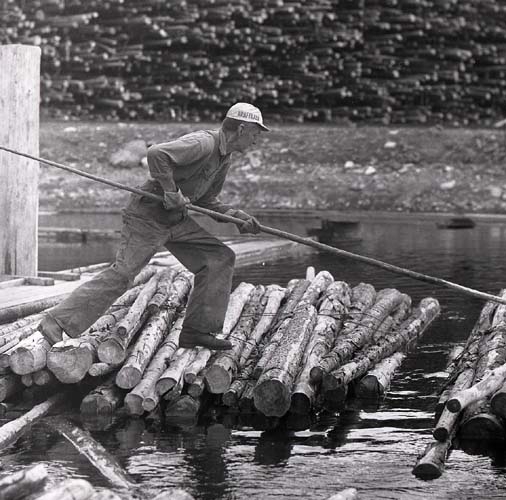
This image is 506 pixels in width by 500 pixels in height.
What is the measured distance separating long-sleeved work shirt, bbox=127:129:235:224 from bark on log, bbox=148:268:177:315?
77cm

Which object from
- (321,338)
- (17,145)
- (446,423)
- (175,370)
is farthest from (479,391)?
(17,145)

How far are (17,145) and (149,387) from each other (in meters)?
3.77

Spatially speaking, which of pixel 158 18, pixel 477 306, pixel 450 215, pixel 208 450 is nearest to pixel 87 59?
pixel 158 18

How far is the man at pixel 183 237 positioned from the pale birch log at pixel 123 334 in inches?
8.2

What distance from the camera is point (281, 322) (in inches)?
319

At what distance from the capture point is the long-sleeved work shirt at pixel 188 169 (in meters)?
7.16

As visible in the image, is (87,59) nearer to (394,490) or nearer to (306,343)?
(306,343)

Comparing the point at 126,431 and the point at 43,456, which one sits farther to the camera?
the point at 126,431

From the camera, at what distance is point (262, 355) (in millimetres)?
7383

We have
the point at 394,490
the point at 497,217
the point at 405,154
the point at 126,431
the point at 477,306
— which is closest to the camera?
the point at 394,490

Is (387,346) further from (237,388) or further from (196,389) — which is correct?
(196,389)

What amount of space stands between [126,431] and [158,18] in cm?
1574

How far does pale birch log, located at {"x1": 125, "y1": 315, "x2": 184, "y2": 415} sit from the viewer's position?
22.0 ft

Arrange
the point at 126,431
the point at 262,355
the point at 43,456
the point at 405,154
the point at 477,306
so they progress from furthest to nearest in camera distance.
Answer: the point at 405,154 < the point at 477,306 < the point at 262,355 < the point at 126,431 < the point at 43,456
